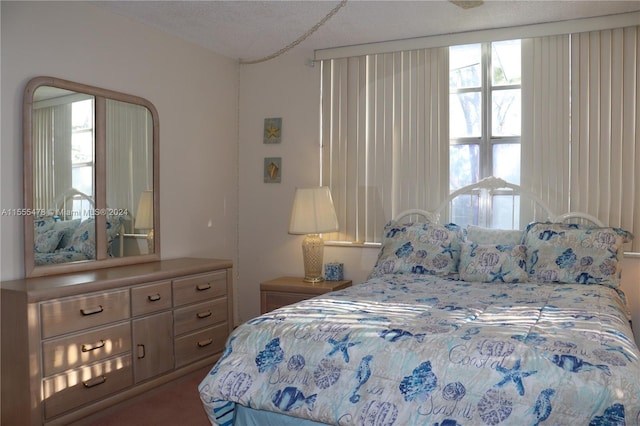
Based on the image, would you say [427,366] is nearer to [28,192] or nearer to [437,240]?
[437,240]

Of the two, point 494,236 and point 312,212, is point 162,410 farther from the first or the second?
point 494,236

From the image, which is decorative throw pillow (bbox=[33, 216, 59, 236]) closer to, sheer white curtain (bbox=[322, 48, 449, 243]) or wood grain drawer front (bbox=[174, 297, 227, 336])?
wood grain drawer front (bbox=[174, 297, 227, 336])

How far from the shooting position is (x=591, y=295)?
2.78m

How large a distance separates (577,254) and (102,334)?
272cm

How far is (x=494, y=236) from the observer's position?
364 cm

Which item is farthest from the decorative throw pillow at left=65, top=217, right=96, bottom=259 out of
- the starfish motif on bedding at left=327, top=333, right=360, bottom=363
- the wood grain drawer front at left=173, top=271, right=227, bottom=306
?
the starfish motif on bedding at left=327, top=333, right=360, bottom=363

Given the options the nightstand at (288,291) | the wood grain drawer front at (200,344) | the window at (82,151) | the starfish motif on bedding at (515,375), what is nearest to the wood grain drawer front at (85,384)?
the wood grain drawer front at (200,344)

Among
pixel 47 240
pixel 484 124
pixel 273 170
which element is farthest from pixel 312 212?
pixel 47 240

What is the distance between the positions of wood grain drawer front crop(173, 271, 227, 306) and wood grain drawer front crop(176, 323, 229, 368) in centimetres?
23

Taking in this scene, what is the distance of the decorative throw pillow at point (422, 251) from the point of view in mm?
3529

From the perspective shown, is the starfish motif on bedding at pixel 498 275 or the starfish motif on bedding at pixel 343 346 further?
the starfish motif on bedding at pixel 498 275

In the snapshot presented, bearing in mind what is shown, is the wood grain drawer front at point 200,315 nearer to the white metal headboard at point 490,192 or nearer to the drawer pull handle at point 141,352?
the drawer pull handle at point 141,352

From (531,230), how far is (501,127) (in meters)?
0.85

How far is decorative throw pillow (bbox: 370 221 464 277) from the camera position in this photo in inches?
139
